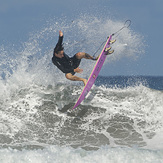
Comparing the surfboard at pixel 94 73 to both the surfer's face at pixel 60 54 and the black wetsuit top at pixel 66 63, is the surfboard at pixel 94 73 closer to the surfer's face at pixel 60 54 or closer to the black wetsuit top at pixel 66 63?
the black wetsuit top at pixel 66 63

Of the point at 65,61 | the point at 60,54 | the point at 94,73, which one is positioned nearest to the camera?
the point at 60,54

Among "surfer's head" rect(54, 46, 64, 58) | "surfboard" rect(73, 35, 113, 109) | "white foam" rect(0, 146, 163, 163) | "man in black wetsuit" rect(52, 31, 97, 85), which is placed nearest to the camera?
"white foam" rect(0, 146, 163, 163)

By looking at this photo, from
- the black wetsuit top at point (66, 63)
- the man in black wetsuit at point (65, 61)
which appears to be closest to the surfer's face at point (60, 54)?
the man in black wetsuit at point (65, 61)

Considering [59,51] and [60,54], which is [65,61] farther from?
[59,51]

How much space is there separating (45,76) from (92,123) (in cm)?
441

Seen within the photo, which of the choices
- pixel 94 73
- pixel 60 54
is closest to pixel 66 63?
pixel 60 54

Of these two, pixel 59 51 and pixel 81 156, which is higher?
pixel 59 51

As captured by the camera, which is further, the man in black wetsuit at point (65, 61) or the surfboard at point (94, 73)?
the surfboard at point (94, 73)

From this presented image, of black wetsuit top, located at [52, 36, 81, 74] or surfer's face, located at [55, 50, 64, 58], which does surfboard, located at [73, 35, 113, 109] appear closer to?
black wetsuit top, located at [52, 36, 81, 74]

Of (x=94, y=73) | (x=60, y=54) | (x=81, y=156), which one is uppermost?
(x=60, y=54)

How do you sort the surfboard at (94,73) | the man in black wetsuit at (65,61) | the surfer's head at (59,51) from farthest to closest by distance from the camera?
the surfboard at (94,73)
the man in black wetsuit at (65,61)
the surfer's head at (59,51)

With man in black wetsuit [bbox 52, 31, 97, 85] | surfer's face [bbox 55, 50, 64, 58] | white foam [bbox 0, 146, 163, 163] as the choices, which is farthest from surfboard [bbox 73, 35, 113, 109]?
white foam [bbox 0, 146, 163, 163]

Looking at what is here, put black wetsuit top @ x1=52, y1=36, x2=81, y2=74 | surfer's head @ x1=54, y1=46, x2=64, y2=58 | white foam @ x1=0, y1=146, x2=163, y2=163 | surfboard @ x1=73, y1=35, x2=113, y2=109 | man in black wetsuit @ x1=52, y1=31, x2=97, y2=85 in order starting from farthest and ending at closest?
surfboard @ x1=73, y1=35, x2=113, y2=109
black wetsuit top @ x1=52, y1=36, x2=81, y2=74
man in black wetsuit @ x1=52, y1=31, x2=97, y2=85
surfer's head @ x1=54, y1=46, x2=64, y2=58
white foam @ x1=0, y1=146, x2=163, y2=163

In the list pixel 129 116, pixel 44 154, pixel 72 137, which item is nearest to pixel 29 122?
pixel 72 137
